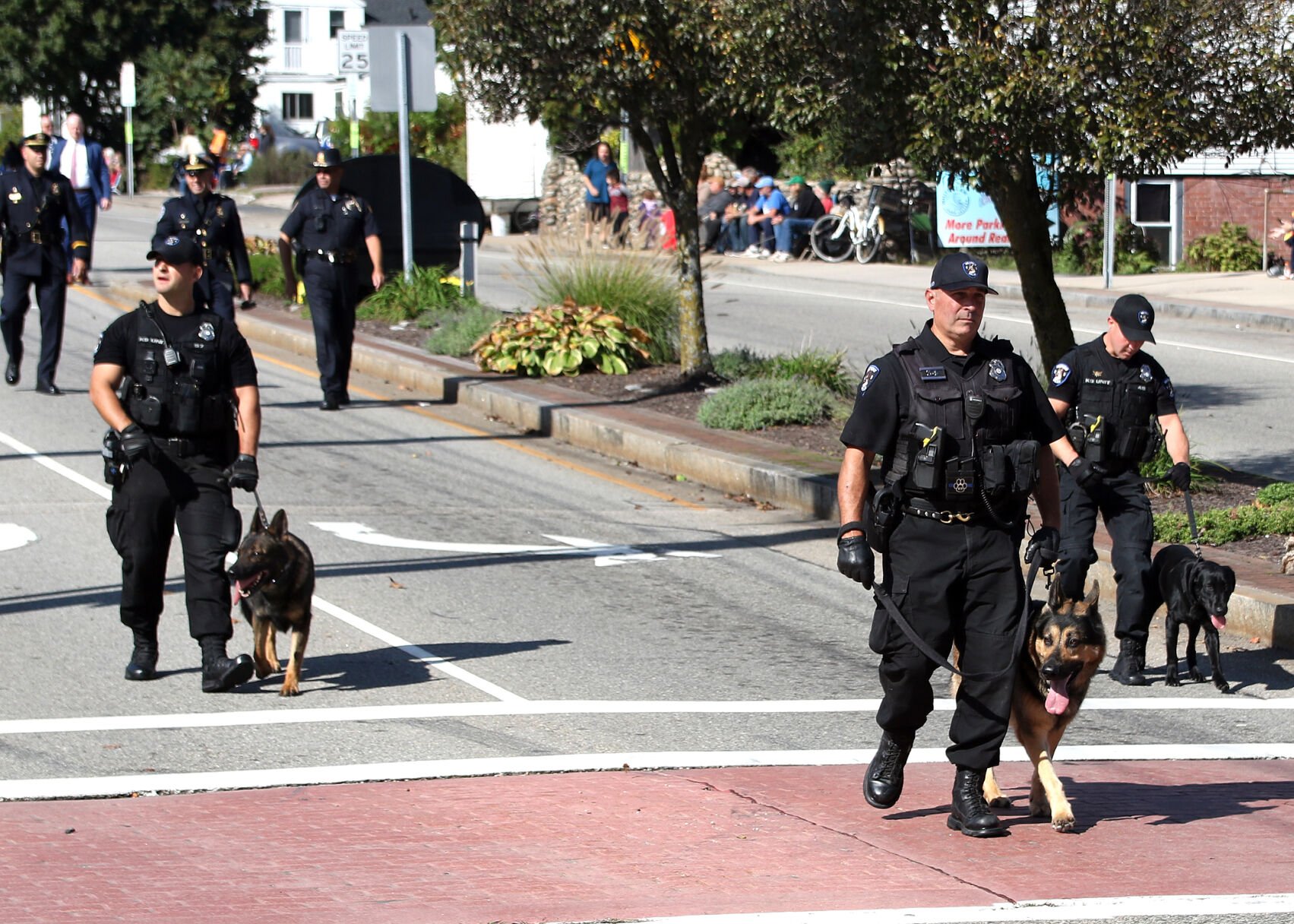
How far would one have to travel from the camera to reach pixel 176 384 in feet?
24.6

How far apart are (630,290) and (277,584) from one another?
10.3 meters

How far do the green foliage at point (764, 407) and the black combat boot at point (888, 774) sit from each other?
27.4 feet

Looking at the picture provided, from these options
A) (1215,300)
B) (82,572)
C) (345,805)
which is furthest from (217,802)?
(1215,300)

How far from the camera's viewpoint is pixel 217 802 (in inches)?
239

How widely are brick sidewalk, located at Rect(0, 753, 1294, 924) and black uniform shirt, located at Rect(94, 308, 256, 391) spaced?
84.8 inches

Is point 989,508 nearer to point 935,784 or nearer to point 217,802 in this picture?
point 935,784

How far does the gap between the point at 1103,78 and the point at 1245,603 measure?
3.35 m

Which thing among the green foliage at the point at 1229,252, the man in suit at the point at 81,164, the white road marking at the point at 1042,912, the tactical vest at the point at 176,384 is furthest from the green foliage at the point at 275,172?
the white road marking at the point at 1042,912

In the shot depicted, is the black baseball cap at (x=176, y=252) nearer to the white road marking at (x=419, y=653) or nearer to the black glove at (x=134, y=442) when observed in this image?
the black glove at (x=134, y=442)

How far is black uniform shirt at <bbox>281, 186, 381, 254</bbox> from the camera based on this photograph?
1501 centimetres

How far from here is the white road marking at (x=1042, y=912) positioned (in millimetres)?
4898

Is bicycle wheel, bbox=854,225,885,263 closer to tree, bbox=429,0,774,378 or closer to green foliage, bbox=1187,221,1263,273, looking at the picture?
green foliage, bbox=1187,221,1263,273

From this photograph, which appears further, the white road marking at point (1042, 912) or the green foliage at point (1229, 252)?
the green foliage at point (1229, 252)

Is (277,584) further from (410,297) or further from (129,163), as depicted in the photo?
(129,163)
